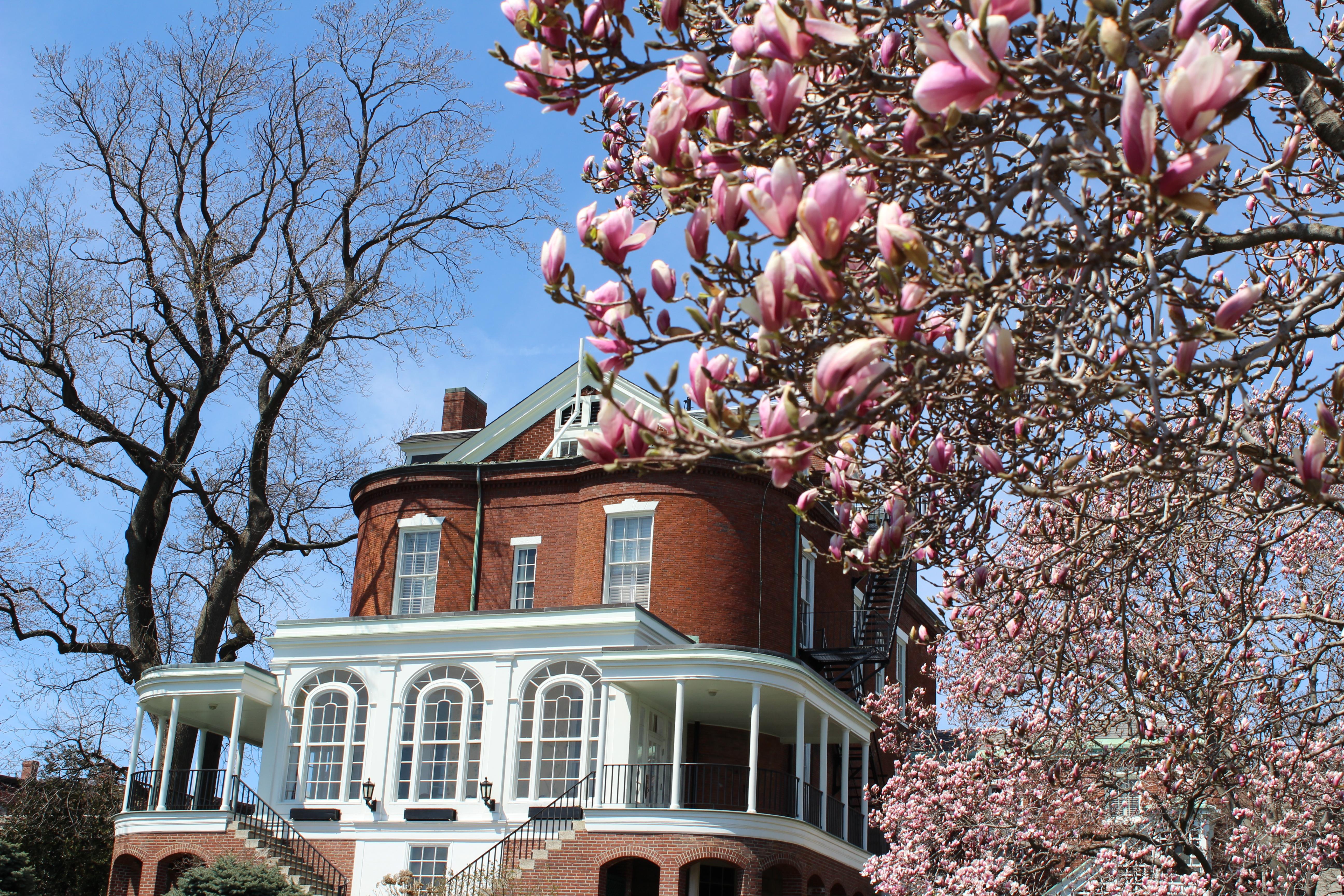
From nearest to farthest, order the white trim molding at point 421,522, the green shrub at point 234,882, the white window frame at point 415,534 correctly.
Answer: the green shrub at point 234,882 → the white window frame at point 415,534 → the white trim molding at point 421,522

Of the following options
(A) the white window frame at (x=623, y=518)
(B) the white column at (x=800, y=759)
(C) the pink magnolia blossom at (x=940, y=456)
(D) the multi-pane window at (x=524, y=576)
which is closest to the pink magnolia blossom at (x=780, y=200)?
(C) the pink magnolia blossom at (x=940, y=456)

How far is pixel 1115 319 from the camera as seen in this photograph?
394 cm

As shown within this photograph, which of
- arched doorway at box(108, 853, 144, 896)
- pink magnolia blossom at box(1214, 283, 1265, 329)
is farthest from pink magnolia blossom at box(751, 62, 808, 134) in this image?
arched doorway at box(108, 853, 144, 896)

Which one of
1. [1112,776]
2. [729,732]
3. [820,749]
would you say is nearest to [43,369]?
[729,732]

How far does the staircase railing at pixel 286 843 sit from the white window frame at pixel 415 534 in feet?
17.5

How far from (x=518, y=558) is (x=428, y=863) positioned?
7.20 m

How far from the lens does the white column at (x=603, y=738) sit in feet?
67.0

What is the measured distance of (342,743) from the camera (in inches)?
890

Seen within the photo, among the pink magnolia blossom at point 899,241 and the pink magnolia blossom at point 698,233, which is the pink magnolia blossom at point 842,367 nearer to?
the pink magnolia blossom at point 899,241

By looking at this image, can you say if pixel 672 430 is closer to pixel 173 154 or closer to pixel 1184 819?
pixel 1184 819

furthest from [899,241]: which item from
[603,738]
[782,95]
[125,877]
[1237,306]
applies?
[125,877]

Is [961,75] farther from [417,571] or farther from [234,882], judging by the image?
[417,571]

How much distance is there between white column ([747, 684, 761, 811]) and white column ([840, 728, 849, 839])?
2507 millimetres

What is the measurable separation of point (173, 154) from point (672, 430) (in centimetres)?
2863
